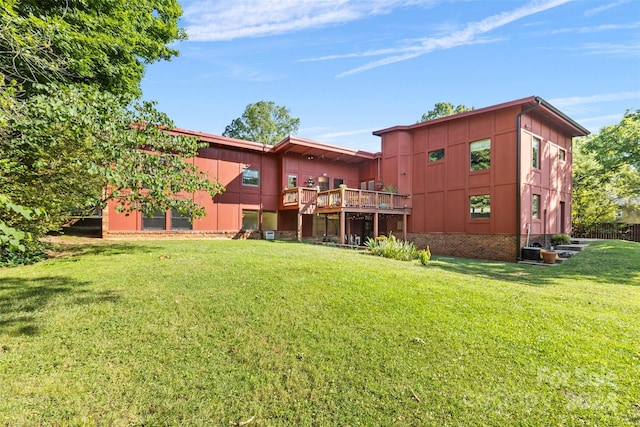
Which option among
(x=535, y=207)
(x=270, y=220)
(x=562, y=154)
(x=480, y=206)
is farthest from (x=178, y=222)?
(x=562, y=154)

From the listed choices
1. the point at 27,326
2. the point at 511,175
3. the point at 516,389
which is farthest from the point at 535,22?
the point at 27,326

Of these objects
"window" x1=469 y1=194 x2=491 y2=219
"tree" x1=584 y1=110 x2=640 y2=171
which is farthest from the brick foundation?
"tree" x1=584 y1=110 x2=640 y2=171

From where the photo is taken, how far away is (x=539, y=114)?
13594 mm

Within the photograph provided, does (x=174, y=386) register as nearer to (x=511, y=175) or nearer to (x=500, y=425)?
(x=500, y=425)

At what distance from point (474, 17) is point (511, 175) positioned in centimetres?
688

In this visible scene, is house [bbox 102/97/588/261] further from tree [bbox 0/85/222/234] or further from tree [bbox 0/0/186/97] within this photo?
tree [bbox 0/85/222/234]

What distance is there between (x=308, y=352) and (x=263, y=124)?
33678 mm

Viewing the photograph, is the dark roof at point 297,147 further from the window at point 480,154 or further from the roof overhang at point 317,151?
the window at point 480,154

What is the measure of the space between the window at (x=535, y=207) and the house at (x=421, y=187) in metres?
0.05

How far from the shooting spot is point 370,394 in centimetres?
276

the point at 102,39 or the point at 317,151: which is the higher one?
the point at 102,39

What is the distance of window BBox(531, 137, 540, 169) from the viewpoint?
13477 millimetres

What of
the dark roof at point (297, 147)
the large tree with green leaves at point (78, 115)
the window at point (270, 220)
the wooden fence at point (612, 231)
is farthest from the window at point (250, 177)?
the wooden fence at point (612, 231)

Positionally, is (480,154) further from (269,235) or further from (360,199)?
(269,235)
